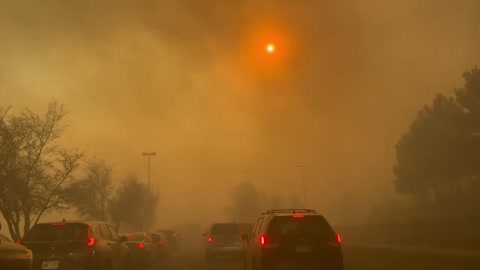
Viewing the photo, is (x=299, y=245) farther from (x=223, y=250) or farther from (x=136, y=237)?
(x=136, y=237)

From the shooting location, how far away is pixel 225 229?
27.9 meters

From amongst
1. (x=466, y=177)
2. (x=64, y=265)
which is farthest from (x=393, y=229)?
(x=64, y=265)

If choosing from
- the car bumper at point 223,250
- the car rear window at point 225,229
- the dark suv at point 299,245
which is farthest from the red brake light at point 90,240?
the car rear window at point 225,229

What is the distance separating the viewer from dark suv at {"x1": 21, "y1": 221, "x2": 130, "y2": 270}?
13914 mm

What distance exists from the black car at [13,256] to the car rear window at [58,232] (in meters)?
2.76

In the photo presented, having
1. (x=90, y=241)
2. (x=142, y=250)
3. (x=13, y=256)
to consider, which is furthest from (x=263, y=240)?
(x=142, y=250)

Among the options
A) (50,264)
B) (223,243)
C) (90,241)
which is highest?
(90,241)

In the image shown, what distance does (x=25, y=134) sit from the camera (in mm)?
30359

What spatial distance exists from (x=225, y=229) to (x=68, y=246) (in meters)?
14.5

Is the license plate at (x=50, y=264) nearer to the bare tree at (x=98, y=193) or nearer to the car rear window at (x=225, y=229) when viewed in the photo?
the car rear window at (x=225, y=229)

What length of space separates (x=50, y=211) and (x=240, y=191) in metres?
74.7

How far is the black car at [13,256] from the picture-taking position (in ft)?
34.7

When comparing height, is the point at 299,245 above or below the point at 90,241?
below

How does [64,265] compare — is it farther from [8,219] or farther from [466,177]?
[466,177]
